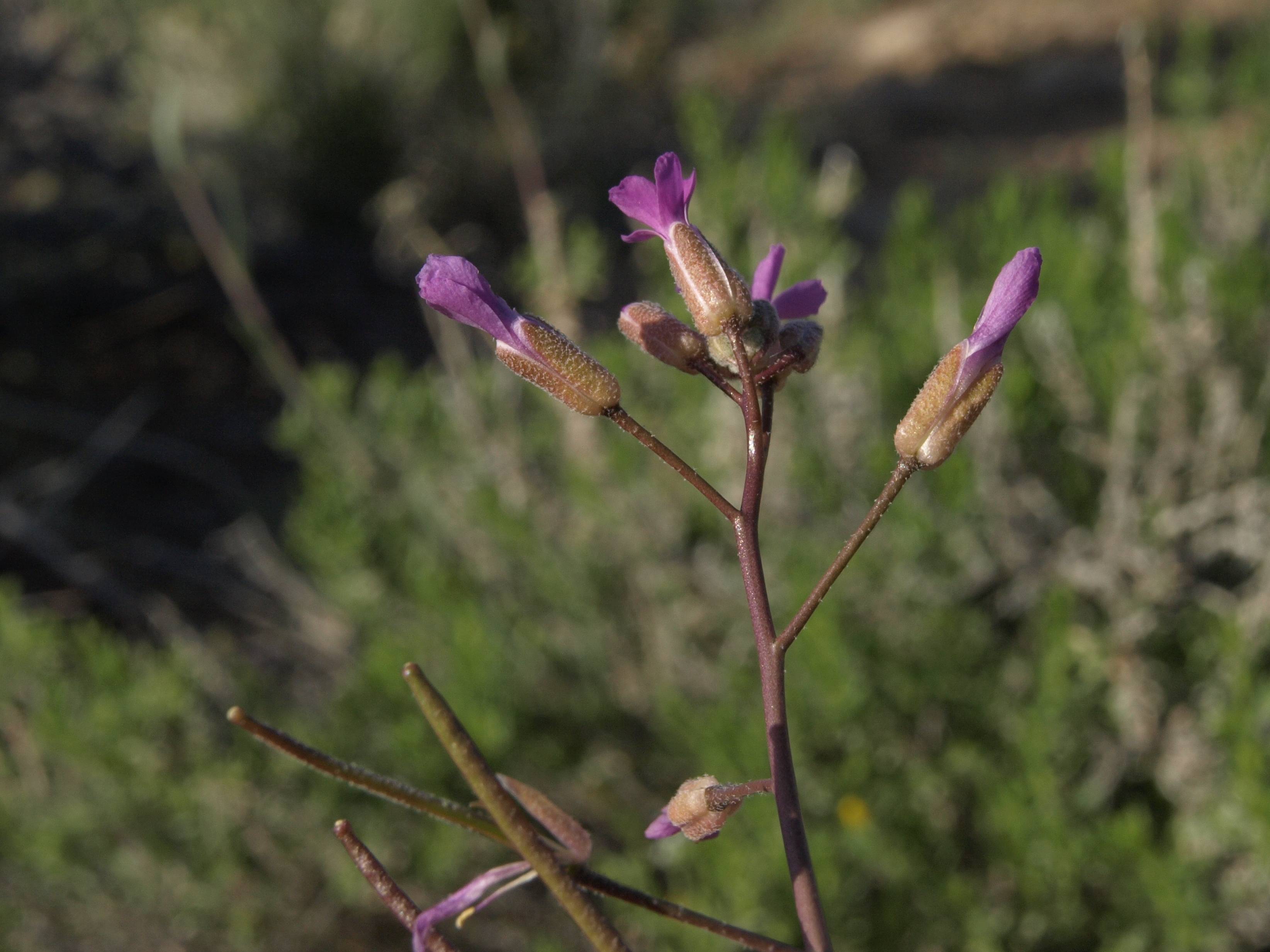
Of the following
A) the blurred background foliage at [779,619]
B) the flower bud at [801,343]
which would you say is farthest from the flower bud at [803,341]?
the blurred background foliage at [779,619]

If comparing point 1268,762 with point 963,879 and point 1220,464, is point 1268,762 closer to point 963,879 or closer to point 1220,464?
point 963,879

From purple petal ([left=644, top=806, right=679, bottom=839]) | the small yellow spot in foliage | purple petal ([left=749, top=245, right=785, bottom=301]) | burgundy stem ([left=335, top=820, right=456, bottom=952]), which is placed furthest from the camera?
the small yellow spot in foliage

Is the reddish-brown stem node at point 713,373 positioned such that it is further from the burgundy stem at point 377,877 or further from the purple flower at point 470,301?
the burgundy stem at point 377,877

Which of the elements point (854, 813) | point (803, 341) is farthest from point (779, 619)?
point (803, 341)

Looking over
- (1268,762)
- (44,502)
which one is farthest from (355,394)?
(1268,762)

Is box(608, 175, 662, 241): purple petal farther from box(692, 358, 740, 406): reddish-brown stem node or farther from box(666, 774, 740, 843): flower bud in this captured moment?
box(666, 774, 740, 843): flower bud

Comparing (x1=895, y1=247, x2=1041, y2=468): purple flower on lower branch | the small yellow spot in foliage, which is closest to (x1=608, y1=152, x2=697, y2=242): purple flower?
(x1=895, y1=247, x2=1041, y2=468): purple flower on lower branch

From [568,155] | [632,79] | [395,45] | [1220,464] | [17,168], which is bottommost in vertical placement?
[1220,464]
